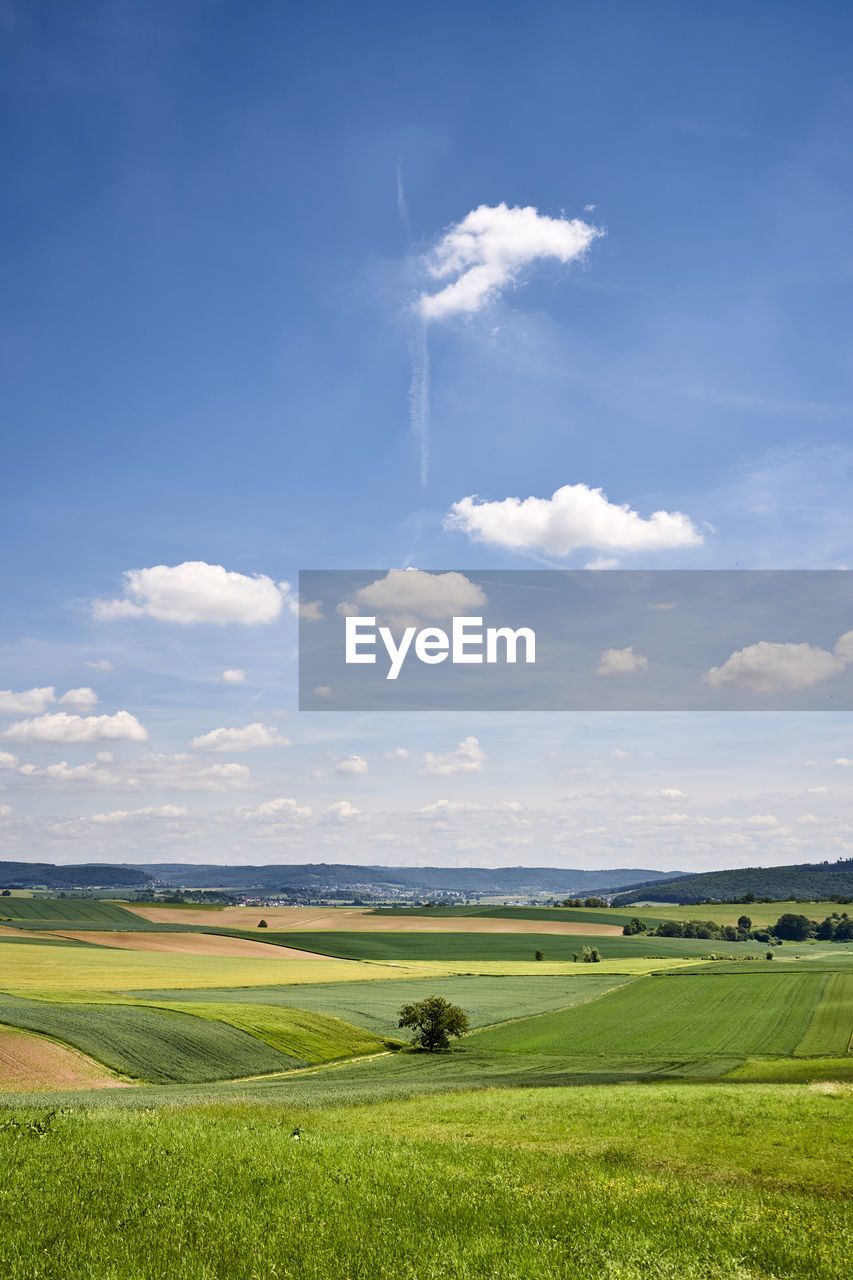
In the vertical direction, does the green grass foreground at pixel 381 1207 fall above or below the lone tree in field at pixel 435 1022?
above

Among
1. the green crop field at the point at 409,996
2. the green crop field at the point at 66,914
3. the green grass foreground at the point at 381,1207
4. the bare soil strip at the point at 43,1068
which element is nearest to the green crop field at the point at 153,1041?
the bare soil strip at the point at 43,1068

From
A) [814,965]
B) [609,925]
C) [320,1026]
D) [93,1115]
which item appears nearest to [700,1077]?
[320,1026]

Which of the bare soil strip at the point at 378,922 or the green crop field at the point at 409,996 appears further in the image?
the bare soil strip at the point at 378,922

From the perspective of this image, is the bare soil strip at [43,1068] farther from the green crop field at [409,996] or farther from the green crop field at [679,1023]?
the green crop field at [679,1023]

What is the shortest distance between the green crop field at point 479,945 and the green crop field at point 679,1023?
44.9 m

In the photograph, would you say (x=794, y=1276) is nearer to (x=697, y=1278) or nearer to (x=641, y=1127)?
(x=697, y=1278)

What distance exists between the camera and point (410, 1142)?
53.2 feet

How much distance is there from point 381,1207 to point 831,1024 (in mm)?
69407

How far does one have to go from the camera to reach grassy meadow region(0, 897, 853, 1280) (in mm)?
9398

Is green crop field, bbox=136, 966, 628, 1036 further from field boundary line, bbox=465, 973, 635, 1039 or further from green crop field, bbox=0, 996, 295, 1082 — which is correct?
green crop field, bbox=0, 996, 295, 1082

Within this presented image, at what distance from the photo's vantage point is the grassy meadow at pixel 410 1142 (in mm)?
9398

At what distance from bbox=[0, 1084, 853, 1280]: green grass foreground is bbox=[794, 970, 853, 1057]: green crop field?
45293 millimetres

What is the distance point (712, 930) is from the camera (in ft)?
601

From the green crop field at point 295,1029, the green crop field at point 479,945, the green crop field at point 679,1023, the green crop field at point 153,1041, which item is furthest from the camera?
the green crop field at point 479,945
